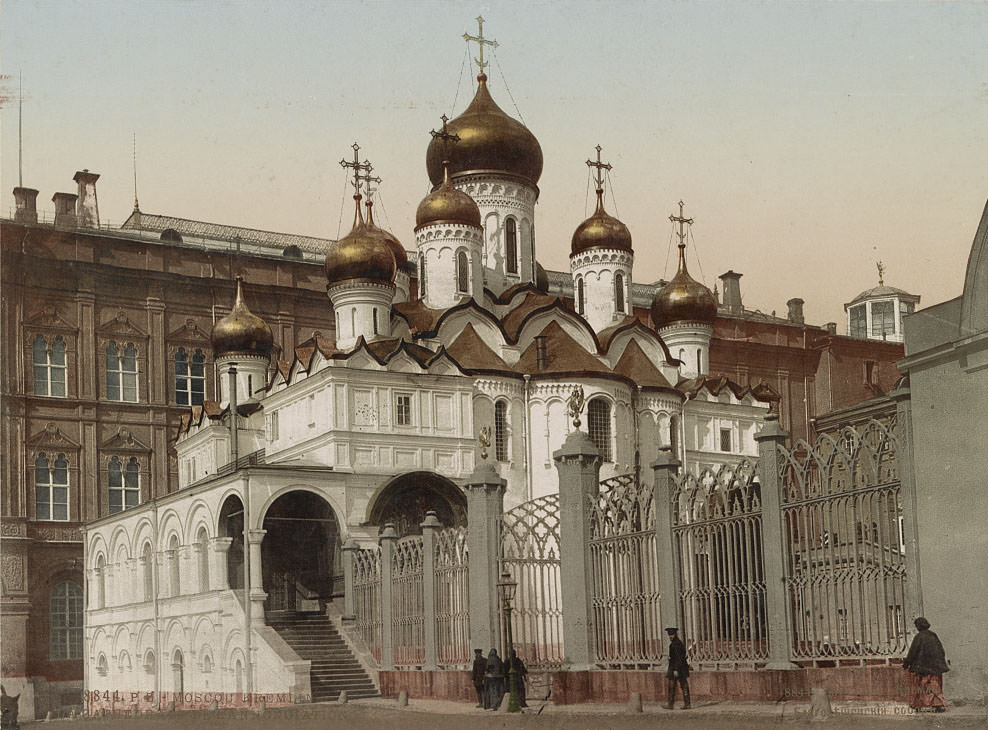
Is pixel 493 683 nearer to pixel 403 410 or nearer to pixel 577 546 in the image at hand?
pixel 577 546

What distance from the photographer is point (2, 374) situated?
41.0m

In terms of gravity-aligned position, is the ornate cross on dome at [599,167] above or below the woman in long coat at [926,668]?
above

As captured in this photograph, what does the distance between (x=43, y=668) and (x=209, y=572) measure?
38.3ft

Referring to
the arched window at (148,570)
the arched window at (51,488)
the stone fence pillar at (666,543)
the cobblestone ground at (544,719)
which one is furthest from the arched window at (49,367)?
the stone fence pillar at (666,543)

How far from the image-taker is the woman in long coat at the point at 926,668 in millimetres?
13016

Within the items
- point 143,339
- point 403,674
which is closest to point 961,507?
point 403,674

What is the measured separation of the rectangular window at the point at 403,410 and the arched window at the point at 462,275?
5343mm

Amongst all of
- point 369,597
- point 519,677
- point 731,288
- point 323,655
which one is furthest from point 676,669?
point 731,288

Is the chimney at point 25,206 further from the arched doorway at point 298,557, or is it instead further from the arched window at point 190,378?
the arched doorway at point 298,557

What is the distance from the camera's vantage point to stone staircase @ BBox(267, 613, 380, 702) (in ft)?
87.5

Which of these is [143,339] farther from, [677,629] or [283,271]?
[677,629]

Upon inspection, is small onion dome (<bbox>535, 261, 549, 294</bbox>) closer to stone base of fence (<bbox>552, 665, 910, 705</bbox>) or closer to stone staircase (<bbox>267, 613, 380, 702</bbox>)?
stone staircase (<bbox>267, 613, 380, 702</bbox>)

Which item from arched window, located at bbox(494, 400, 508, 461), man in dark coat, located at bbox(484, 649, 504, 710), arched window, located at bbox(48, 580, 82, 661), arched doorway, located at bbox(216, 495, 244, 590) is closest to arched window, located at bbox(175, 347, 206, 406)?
arched window, located at bbox(48, 580, 82, 661)

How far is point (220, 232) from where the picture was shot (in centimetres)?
5075
